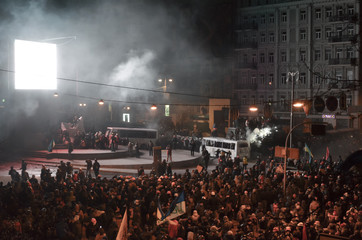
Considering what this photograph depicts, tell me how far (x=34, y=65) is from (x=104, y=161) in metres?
12.5

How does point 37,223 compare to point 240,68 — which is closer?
point 37,223

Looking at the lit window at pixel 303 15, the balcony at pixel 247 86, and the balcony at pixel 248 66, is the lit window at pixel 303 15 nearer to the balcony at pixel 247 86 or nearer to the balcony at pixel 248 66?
the balcony at pixel 248 66

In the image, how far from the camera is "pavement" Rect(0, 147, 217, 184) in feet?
90.5

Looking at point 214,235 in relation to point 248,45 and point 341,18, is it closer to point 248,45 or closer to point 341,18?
point 341,18

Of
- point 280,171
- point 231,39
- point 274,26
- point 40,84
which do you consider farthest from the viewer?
point 231,39

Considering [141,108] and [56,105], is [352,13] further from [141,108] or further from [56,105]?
[56,105]

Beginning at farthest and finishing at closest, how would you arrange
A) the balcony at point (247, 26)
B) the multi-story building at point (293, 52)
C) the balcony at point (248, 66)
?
the balcony at point (248, 66), the balcony at point (247, 26), the multi-story building at point (293, 52)

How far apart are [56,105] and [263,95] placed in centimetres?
2609

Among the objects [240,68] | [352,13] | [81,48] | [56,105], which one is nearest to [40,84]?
[56,105]

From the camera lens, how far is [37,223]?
11.4 metres

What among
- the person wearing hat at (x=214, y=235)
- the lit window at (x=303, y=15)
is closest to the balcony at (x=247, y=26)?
the lit window at (x=303, y=15)

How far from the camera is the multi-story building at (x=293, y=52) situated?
147 feet

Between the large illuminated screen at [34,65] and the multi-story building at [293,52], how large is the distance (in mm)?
24372

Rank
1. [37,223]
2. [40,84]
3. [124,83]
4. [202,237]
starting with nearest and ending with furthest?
[202,237]
[37,223]
[40,84]
[124,83]
